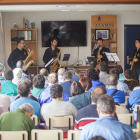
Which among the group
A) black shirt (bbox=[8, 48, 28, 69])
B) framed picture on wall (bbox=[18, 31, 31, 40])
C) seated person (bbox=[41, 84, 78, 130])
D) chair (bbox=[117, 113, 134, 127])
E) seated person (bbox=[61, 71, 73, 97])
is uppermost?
framed picture on wall (bbox=[18, 31, 31, 40])

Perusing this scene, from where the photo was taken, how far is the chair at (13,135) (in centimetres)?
194

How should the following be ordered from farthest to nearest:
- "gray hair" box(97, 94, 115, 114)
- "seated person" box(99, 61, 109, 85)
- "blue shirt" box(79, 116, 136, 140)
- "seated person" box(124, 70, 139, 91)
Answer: "seated person" box(99, 61, 109, 85)
"seated person" box(124, 70, 139, 91)
"gray hair" box(97, 94, 115, 114)
"blue shirt" box(79, 116, 136, 140)

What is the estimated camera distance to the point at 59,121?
94.2 inches

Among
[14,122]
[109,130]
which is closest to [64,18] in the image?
[14,122]

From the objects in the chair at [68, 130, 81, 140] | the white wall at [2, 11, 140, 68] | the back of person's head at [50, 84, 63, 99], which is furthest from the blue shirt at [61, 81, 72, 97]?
the white wall at [2, 11, 140, 68]

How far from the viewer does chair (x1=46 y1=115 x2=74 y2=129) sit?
93.7 inches

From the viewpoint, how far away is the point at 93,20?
792 cm

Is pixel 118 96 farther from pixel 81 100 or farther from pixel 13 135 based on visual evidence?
pixel 13 135

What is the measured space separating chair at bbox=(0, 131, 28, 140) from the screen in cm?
628

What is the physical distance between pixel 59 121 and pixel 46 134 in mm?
410

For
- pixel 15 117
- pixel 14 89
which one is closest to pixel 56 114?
pixel 15 117

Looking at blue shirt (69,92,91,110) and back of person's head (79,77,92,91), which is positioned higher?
back of person's head (79,77,92,91)

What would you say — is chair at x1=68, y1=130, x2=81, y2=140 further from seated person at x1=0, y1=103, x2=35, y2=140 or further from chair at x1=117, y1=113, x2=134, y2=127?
chair at x1=117, y1=113, x2=134, y2=127

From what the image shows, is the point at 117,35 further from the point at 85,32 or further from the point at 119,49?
the point at 85,32
